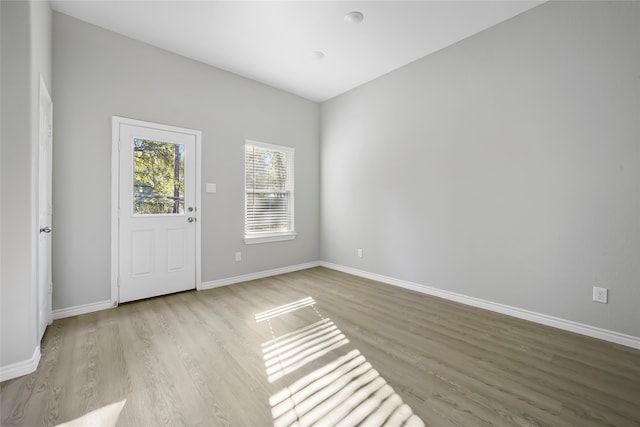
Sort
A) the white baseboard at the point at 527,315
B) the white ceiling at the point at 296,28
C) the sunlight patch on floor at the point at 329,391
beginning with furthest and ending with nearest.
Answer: the white ceiling at the point at 296,28
the white baseboard at the point at 527,315
the sunlight patch on floor at the point at 329,391

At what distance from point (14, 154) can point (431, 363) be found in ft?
10.4

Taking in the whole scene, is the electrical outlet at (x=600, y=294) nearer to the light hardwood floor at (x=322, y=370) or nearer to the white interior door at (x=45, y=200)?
the light hardwood floor at (x=322, y=370)

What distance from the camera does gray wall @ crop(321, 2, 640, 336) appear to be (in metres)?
2.23

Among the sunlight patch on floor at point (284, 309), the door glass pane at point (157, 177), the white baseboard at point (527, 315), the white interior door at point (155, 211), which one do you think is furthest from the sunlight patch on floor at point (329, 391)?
the door glass pane at point (157, 177)

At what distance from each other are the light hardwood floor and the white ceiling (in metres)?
3.07

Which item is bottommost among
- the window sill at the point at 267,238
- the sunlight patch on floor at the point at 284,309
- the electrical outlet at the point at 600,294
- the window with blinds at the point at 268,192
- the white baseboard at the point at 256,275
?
the sunlight patch on floor at the point at 284,309

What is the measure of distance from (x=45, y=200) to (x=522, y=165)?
15.0 ft

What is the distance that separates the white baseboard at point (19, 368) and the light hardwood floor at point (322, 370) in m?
0.06

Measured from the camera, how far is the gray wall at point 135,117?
2.74 m

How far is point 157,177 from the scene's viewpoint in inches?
129

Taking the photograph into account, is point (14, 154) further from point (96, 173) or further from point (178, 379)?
point (178, 379)

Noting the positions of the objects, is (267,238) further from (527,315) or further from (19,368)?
(527,315)

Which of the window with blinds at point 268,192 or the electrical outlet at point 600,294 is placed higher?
the window with blinds at point 268,192

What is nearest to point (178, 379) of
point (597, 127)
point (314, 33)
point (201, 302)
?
point (201, 302)
